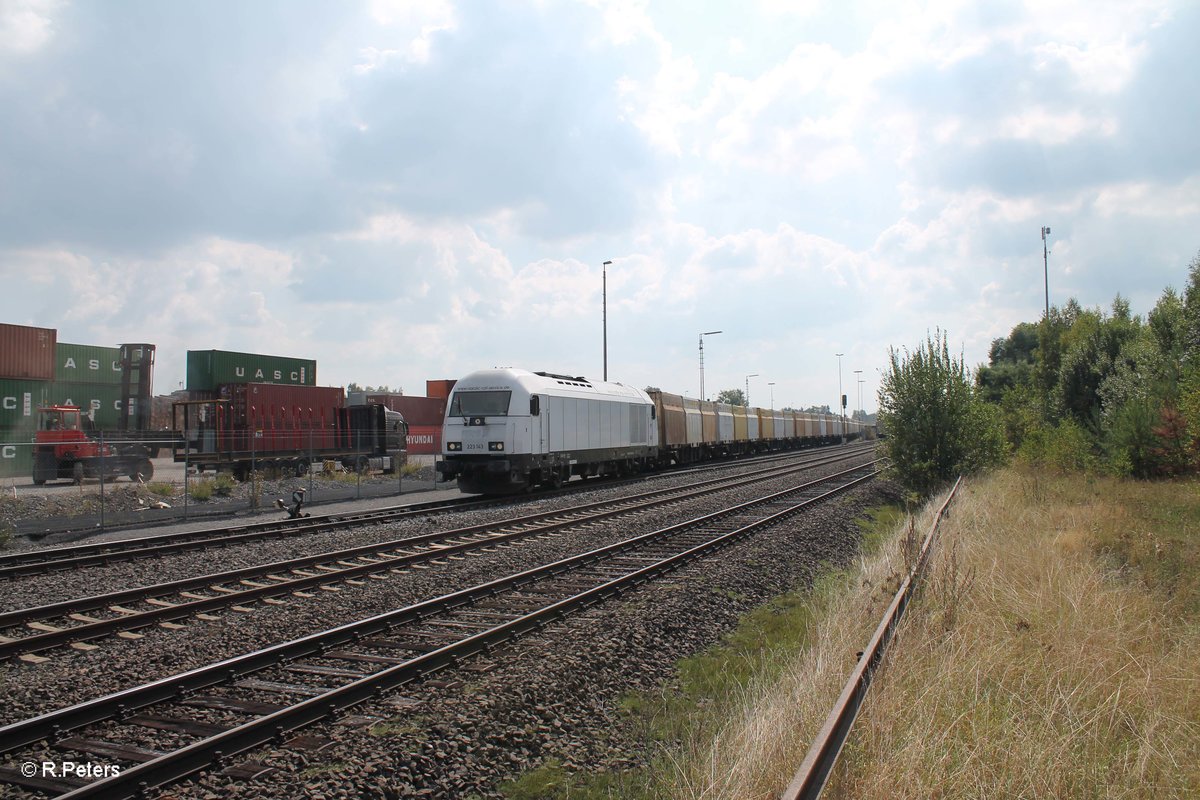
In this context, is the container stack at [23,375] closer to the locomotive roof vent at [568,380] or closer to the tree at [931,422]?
the locomotive roof vent at [568,380]

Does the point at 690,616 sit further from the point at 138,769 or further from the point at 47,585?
the point at 47,585

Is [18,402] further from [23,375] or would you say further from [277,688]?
[277,688]

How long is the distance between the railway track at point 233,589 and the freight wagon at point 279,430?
46.8ft

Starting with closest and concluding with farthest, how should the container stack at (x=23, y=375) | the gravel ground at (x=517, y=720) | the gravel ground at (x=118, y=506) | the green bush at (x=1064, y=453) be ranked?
the gravel ground at (x=517, y=720) < the gravel ground at (x=118, y=506) < the green bush at (x=1064, y=453) < the container stack at (x=23, y=375)

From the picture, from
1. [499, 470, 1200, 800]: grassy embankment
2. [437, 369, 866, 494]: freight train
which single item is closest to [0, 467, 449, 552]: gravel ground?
[437, 369, 866, 494]: freight train

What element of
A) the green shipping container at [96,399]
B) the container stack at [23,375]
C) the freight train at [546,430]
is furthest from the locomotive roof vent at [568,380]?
the green shipping container at [96,399]

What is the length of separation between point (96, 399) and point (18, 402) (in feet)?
40.4

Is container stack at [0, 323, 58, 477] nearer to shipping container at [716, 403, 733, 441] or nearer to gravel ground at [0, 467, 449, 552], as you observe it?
gravel ground at [0, 467, 449, 552]

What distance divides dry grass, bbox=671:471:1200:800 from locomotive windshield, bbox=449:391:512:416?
12.9 m

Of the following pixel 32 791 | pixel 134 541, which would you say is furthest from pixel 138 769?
pixel 134 541

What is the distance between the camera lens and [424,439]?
4503cm

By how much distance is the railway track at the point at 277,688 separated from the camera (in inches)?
184

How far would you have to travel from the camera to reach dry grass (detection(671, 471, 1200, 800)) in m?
3.97

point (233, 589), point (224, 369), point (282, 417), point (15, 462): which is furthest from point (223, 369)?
point (233, 589)
